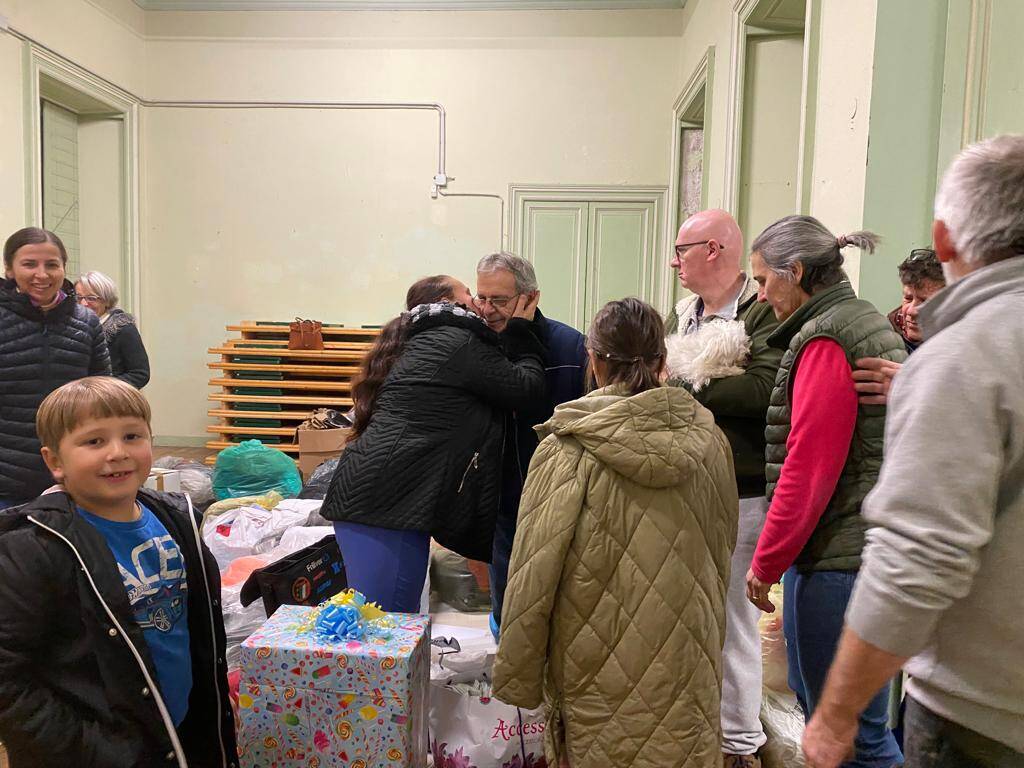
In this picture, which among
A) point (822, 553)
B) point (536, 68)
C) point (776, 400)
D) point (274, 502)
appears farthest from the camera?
point (536, 68)

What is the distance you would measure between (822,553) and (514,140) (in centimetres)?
616

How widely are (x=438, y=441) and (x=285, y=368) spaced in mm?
4955

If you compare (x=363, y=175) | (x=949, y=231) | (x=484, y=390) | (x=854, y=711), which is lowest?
(x=854, y=711)

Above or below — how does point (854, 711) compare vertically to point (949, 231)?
below

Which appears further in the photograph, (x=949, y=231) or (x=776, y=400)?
(x=776, y=400)

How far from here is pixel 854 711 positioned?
95 centimetres

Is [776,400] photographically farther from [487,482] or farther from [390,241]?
[390,241]

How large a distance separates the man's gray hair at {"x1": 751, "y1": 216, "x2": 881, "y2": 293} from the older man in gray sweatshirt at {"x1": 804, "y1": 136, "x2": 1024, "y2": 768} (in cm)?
71

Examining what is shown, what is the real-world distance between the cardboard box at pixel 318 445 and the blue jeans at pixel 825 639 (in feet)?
13.9

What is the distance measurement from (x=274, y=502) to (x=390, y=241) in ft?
11.6

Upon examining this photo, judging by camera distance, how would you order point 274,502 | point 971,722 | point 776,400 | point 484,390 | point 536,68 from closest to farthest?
point 971,722, point 776,400, point 484,390, point 274,502, point 536,68

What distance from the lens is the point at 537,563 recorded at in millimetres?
1533

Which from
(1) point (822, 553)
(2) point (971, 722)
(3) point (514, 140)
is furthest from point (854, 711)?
(3) point (514, 140)

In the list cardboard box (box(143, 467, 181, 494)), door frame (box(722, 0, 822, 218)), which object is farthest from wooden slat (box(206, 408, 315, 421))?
door frame (box(722, 0, 822, 218))
